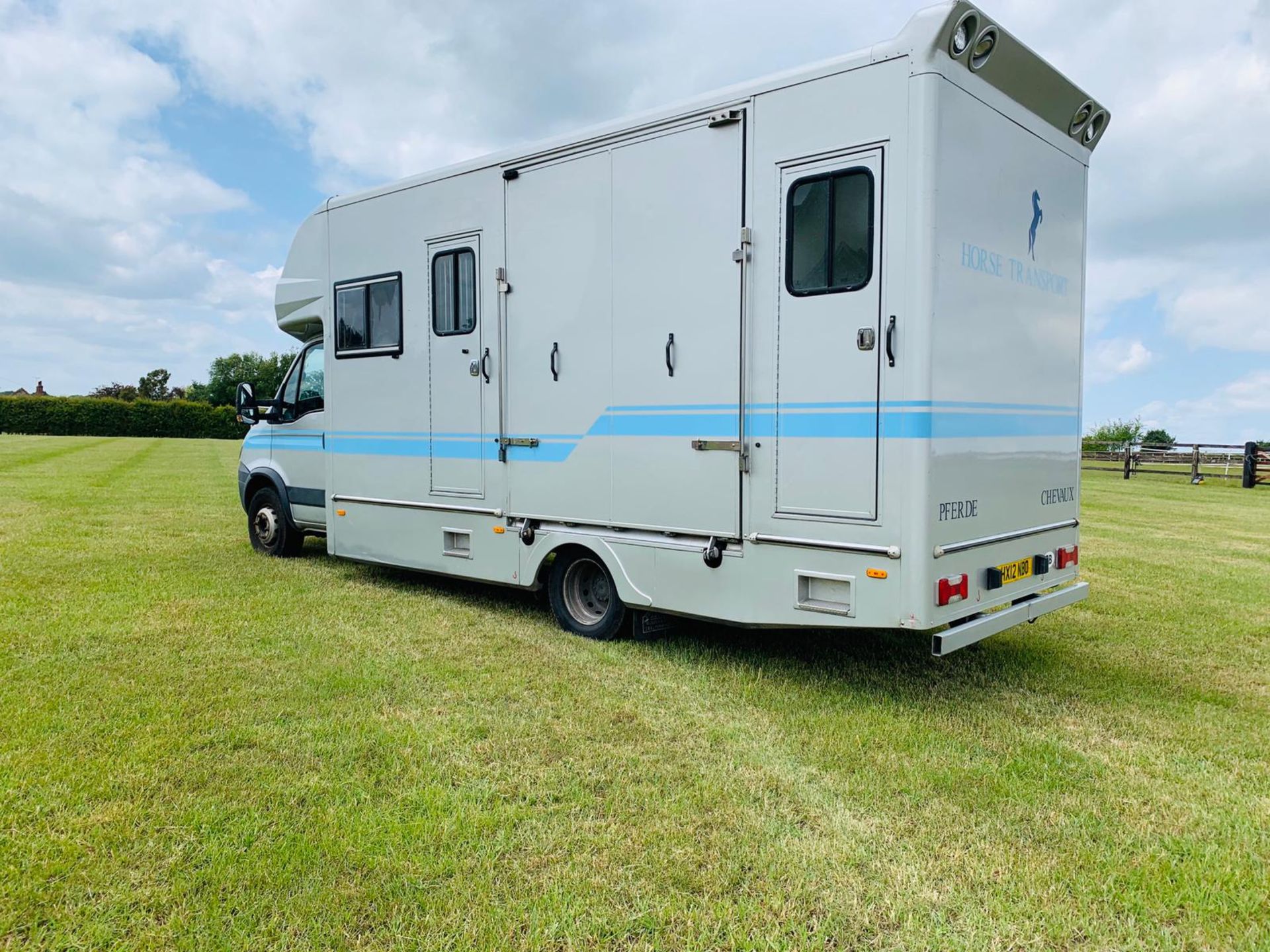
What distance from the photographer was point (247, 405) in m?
8.41

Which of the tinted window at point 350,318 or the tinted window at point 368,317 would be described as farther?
the tinted window at point 350,318

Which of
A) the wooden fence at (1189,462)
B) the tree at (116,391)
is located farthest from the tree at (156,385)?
the wooden fence at (1189,462)

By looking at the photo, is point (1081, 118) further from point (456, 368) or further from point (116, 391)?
point (116, 391)

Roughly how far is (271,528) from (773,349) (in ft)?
19.8

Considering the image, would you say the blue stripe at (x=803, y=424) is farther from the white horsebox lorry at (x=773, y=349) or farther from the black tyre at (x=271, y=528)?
the black tyre at (x=271, y=528)

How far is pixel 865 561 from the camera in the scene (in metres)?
4.25

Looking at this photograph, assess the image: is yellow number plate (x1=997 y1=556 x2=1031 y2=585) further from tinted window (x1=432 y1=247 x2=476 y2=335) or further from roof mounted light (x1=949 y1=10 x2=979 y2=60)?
tinted window (x1=432 y1=247 x2=476 y2=335)

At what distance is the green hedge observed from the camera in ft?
129

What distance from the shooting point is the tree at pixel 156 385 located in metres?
75.8

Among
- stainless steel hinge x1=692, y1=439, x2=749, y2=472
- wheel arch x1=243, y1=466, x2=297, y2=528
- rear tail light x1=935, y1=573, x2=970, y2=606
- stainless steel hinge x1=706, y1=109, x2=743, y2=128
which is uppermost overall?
stainless steel hinge x1=706, y1=109, x2=743, y2=128

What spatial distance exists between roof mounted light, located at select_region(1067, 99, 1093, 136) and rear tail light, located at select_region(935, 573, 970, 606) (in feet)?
9.27

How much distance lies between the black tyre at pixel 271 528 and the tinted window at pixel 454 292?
10.2ft

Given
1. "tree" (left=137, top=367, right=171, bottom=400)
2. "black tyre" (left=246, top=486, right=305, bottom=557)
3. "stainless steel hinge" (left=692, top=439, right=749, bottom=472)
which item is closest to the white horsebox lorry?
"stainless steel hinge" (left=692, top=439, right=749, bottom=472)

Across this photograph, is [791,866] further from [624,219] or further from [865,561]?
[624,219]
